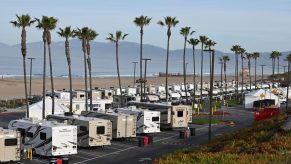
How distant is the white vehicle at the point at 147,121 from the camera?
148 ft

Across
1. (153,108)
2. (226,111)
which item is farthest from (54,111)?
(226,111)

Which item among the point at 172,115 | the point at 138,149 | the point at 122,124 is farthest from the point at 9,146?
the point at 172,115

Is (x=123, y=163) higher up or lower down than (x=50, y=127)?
lower down

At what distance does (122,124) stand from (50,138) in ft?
30.5

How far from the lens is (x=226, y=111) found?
233 feet

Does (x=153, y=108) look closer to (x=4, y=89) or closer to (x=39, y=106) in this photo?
(x=39, y=106)

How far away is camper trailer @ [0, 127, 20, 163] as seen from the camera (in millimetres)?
30562

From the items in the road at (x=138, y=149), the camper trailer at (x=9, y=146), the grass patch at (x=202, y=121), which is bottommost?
the road at (x=138, y=149)

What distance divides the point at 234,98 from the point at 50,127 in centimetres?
6794

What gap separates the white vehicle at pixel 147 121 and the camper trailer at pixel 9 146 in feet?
52.0

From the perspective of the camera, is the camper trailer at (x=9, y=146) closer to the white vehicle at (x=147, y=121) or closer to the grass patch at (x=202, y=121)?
the white vehicle at (x=147, y=121)

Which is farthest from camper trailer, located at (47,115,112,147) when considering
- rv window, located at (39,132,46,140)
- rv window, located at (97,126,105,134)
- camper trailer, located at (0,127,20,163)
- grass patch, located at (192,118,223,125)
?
grass patch, located at (192,118,223,125)

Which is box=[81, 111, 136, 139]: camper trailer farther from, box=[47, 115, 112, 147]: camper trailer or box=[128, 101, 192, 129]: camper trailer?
box=[128, 101, 192, 129]: camper trailer

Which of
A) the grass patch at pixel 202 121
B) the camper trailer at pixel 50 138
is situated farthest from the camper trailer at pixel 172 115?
the camper trailer at pixel 50 138
